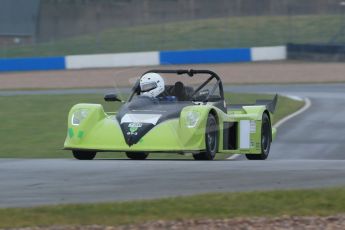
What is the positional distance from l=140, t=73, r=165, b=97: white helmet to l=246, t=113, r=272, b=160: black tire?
176cm

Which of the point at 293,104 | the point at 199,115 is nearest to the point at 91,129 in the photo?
the point at 199,115

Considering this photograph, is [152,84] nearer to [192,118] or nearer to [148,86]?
[148,86]

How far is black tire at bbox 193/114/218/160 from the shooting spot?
14.3 metres

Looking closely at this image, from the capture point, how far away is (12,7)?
49000 mm

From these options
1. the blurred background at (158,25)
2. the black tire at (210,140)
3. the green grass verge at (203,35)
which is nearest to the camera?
the black tire at (210,140)

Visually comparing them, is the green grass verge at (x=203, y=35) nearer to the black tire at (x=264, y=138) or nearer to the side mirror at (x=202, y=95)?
the black tire at (x=264, y=138)

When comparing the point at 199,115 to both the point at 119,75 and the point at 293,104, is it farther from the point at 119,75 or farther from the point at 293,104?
Result: the point at 293,104

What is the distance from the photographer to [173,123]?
14.2 meters

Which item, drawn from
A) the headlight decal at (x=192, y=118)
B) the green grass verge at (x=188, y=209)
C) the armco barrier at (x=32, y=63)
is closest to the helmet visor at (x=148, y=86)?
the headlight decal at (x=192, y=118)

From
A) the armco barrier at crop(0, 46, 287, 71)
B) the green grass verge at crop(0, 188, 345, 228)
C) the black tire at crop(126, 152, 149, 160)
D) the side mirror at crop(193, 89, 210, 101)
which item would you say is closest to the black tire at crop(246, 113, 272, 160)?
the side mirror at crop(193, 89, 210, 101)

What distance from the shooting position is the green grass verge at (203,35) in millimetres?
48344

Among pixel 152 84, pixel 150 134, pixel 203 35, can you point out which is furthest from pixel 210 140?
pixel 203 35

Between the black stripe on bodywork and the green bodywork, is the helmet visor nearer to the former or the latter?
the black stripe on bodywork

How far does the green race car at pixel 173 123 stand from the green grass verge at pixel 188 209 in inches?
182
